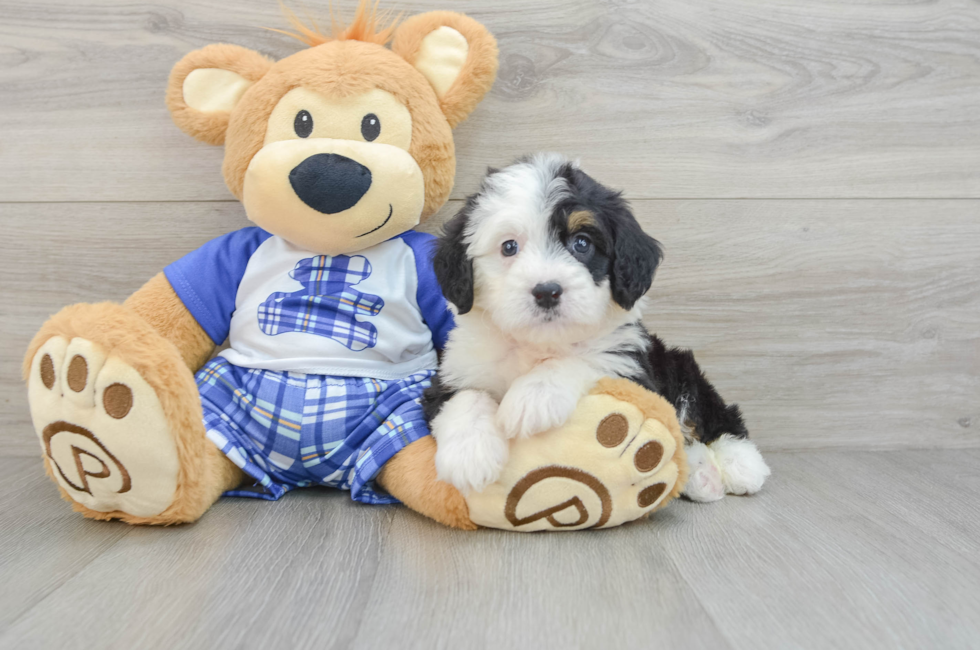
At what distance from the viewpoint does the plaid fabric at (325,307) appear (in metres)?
1.64

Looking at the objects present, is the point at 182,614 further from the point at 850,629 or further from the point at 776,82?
the point at 776,82

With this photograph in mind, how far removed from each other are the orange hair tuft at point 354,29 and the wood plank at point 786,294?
489 millimetres

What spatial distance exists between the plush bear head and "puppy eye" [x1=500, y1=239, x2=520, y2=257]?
38cm

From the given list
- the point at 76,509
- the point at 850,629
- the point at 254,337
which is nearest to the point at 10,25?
the point at 254,337

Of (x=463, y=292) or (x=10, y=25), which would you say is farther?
(x=10, y=25)

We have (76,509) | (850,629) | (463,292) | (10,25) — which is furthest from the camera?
(10,25)

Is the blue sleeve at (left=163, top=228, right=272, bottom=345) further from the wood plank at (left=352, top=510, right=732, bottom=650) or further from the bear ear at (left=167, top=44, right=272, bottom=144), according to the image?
the wood plank at (left=352, top=510, right=732, bottom=650)

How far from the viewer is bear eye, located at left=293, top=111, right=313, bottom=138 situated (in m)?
1.57

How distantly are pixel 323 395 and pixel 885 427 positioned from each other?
1700mm

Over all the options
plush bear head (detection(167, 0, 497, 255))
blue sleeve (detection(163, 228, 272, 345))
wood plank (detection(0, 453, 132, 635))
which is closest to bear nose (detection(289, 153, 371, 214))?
plush bear head (detection(167, 0, 497, 255))

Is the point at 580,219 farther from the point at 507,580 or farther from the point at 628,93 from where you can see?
the point at 628,93

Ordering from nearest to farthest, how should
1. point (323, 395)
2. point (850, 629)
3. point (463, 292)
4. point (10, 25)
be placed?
point (850, 629), point (463, 292), point (323, 395), point (10, 25)

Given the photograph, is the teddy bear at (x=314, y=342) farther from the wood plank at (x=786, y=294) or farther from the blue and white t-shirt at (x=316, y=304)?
the wood plank at (x=786, y=294)

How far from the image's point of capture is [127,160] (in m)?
1.92
